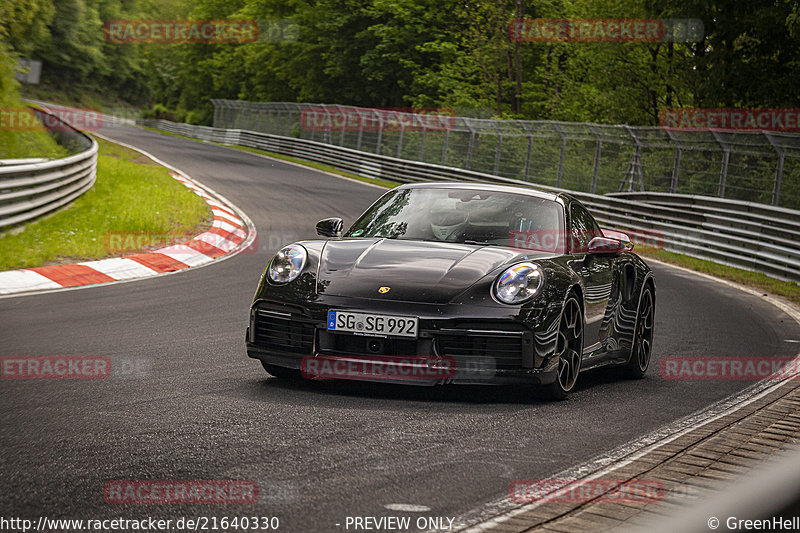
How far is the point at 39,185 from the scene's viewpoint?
14656 mm

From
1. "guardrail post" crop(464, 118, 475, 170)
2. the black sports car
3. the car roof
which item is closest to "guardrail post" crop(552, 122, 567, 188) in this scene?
"guardrail post" crop(464, 118, 475, 170)

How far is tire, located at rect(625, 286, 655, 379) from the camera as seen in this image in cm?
741

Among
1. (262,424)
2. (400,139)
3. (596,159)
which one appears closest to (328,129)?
(400,139)

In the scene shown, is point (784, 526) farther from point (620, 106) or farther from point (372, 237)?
point (620, 106)

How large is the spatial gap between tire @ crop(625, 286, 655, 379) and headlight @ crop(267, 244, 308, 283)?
2.60 meters

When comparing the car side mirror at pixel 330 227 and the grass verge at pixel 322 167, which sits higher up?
the car side mirror at pixel 330 227

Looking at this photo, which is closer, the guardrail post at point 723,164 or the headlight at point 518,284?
the headlight at point 518,284

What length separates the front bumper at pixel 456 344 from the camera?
5605mm

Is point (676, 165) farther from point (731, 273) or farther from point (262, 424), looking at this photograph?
point (262, 424)

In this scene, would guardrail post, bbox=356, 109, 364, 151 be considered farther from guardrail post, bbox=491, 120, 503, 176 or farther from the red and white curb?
the red and white curb

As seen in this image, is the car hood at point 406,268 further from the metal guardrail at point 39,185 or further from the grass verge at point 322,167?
the grass verge at point 322,167

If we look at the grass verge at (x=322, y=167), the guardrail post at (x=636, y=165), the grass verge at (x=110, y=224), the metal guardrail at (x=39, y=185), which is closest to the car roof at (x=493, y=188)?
the grass verge at (x=110, y=224)

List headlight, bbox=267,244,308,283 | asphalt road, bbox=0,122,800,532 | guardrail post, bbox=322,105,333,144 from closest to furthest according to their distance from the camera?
1. asphalt road, bbox=0,122,800,532
2. headlight, bbox=267,244,308,283
3. guardrail post, bbox=322,105,333,144

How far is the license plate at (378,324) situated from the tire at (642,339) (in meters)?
2.38
